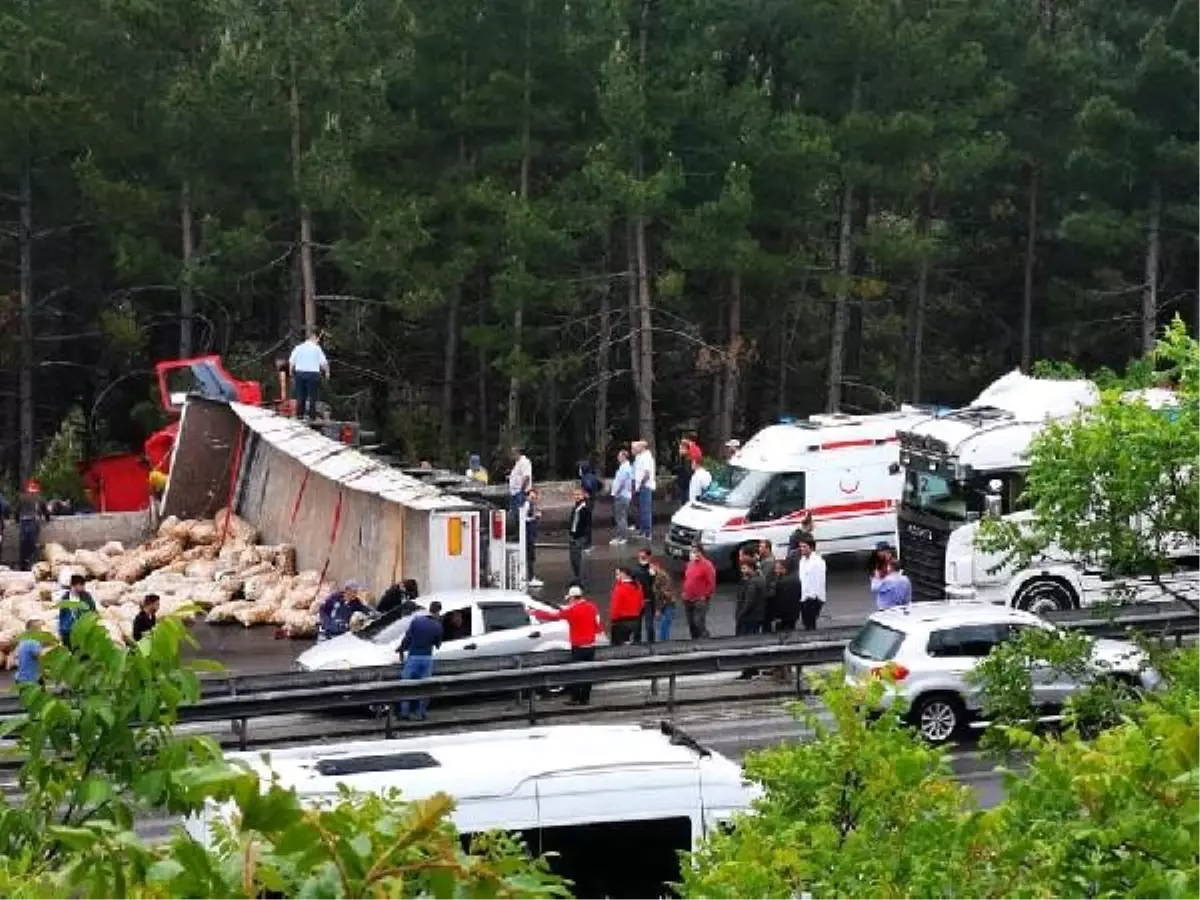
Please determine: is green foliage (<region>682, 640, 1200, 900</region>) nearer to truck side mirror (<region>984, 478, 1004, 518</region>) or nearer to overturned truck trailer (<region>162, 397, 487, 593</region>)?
overturned truck trailer (<region>162, 397, 487, 593</region>)

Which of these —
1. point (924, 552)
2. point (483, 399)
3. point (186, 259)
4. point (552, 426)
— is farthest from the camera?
point (552, 426)

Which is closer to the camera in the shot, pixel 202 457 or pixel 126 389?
pixel 202 457

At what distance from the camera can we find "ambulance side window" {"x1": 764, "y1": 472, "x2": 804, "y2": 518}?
29.9m

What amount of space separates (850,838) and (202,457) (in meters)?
28.1

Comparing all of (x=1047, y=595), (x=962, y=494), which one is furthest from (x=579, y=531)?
(x=1047, y=595)

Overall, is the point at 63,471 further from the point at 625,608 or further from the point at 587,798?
the point at 587,798

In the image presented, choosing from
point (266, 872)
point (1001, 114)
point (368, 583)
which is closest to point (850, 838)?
point (266, 872)

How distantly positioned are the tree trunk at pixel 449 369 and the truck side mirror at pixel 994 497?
66.5 ft

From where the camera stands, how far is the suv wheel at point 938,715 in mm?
19859

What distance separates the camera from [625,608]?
75.9 ft

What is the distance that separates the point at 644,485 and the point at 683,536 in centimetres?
214

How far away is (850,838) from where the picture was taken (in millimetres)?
7258

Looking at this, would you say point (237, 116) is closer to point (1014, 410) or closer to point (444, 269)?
point (444, 269)

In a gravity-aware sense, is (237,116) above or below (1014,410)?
Result: above
